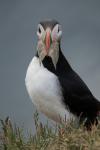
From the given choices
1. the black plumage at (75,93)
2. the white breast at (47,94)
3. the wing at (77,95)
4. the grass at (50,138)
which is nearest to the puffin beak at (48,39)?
the black plumage at (75,93)

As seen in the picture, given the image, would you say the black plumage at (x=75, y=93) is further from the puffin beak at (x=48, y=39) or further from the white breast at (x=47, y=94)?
the puffin beak at (x=48, y=39)

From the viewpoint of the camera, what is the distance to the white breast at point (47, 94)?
29.2 feet

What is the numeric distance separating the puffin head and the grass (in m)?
1.99

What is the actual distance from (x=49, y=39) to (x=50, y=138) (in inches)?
101

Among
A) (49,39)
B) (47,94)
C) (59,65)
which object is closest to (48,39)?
(49,39)

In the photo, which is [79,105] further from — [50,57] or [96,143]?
[96,143]

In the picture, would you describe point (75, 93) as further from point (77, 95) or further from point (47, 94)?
point (47, 94)

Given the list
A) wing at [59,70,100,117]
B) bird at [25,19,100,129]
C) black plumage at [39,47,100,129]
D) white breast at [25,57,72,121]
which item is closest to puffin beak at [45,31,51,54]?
bird at [25,19,100,129]

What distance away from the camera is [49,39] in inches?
350

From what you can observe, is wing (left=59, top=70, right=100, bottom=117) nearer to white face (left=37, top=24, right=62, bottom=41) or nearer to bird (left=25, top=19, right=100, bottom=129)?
bird (left=25, top=19, right=100, bottom=129)

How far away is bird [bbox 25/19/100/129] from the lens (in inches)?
351

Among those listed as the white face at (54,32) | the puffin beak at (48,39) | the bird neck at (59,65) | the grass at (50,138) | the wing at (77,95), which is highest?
the white face at (54,32)

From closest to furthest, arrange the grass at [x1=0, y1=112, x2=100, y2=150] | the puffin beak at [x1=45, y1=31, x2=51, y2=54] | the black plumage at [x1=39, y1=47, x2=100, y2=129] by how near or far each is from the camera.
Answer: the grass at [x1=0, y1=112, x2=100, y2=150]
the puffin beak at [x1=45, y1=31, x2=51, y2=54]
the black plumage at [x1=39, y1=47, x2=100, y2=129]

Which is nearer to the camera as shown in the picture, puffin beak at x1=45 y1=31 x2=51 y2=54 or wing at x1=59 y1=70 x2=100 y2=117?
puffin beak at x1=45 y1=31 x2=51 y2=54
